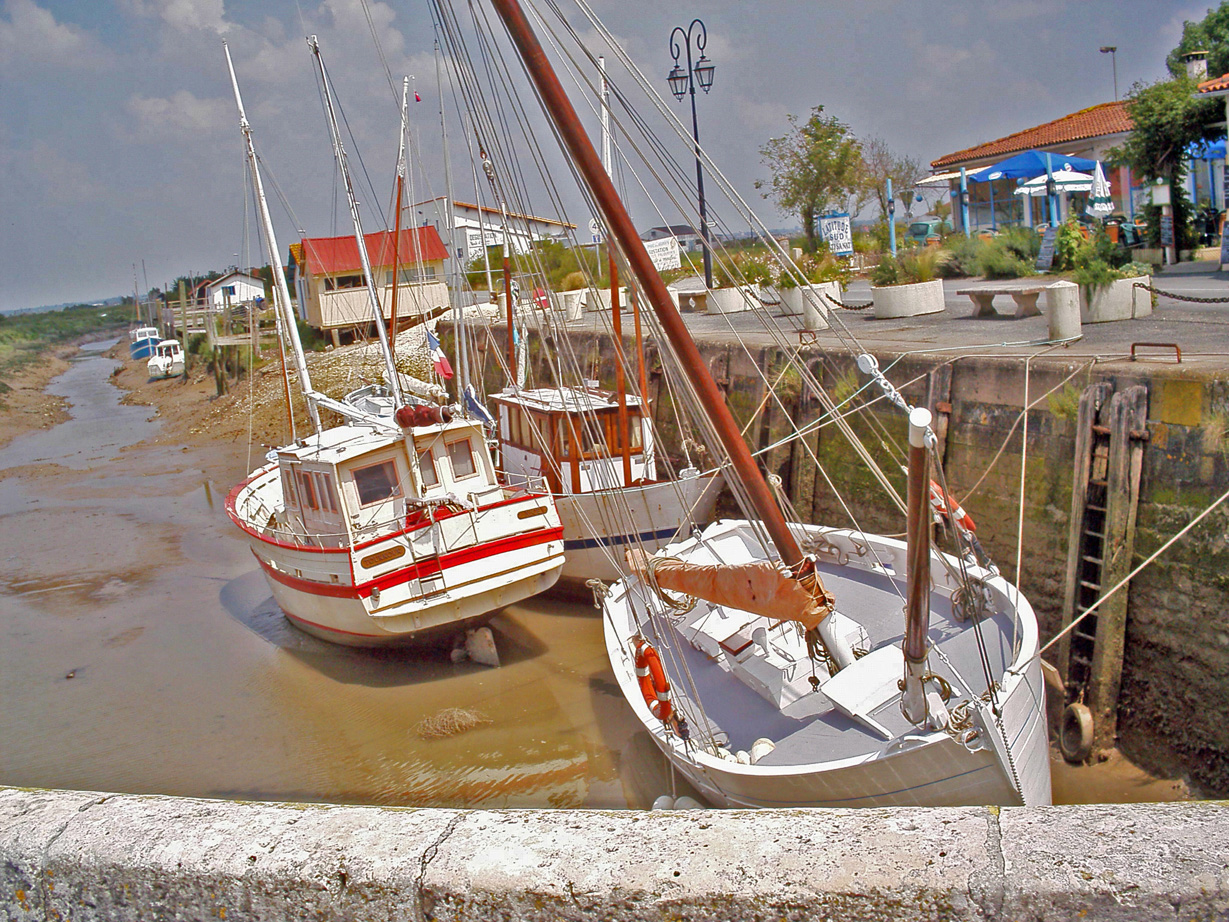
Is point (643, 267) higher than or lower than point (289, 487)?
higher

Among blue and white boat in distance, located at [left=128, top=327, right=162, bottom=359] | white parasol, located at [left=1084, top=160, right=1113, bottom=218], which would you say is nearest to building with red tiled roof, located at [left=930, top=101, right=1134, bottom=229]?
white parasol, located at [left=1084, top=160, right=1113, bottom=218]

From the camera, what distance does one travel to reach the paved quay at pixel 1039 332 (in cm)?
938

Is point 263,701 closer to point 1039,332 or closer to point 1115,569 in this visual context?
point 1115,569

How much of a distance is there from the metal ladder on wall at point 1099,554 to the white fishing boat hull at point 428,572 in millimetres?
5955

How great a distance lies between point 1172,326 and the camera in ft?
37.0

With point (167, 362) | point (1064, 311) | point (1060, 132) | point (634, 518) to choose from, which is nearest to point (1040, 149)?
point (1060, 132)

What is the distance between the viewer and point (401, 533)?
10.7m

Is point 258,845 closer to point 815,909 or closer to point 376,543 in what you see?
point 815,909

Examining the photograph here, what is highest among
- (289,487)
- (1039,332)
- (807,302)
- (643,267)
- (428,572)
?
(643,267)

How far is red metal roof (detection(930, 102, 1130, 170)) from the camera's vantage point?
94.2 ft

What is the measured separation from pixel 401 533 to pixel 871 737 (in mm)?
6284

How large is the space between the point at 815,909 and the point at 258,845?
1.35 metres

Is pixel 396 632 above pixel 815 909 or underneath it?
underneath

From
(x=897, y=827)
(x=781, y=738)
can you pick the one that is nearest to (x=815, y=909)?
(x=897, y=827)
